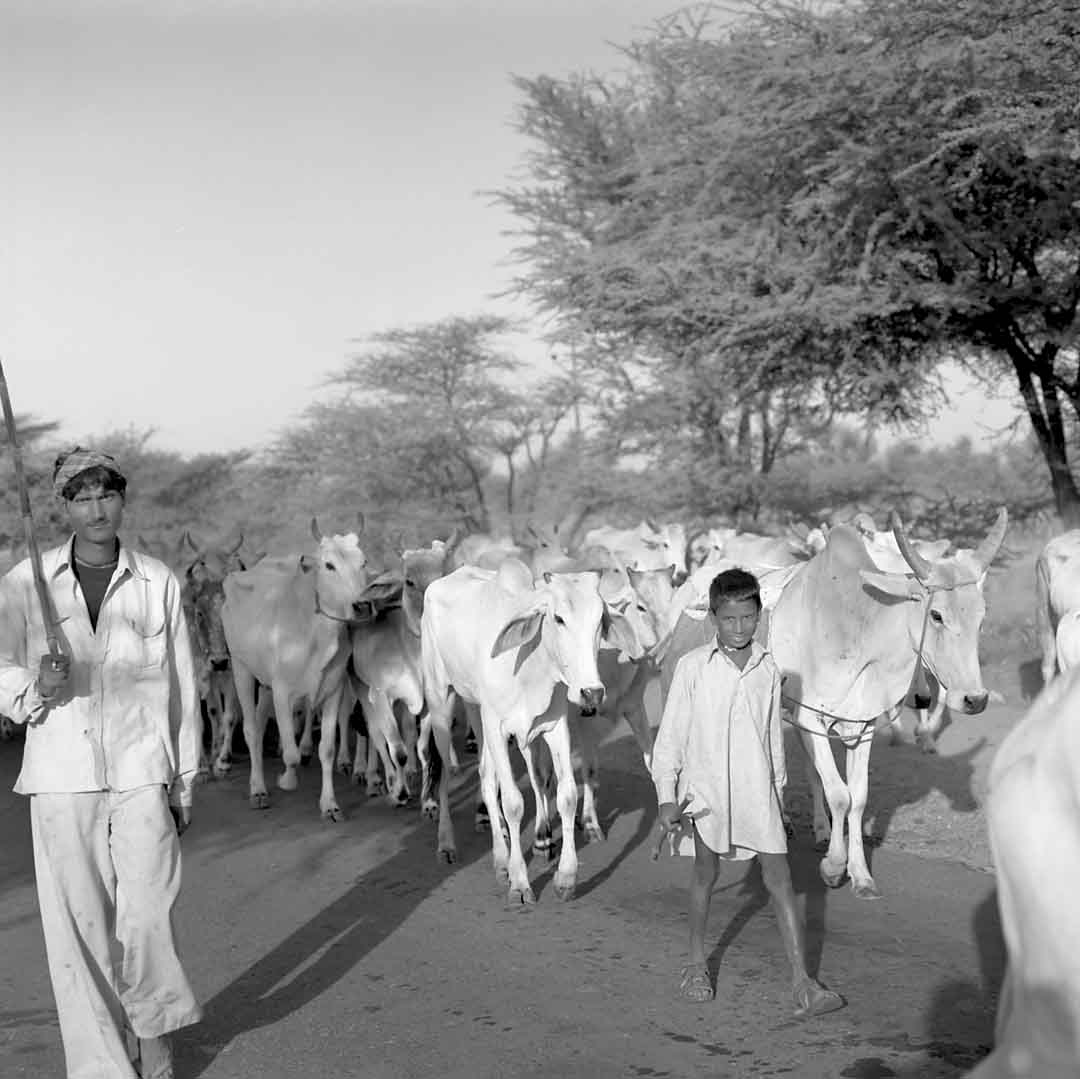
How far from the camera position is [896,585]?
752cm

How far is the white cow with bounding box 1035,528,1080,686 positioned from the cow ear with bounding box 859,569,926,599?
2.30 m

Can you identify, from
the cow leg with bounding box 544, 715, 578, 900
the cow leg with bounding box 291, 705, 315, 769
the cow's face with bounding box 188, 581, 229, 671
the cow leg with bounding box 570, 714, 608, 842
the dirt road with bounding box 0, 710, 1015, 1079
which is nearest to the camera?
the dirt road with bounding box 0, 710, 1015, 1079

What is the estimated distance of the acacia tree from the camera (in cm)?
1322

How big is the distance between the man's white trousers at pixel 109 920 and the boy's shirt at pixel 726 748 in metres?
1.76

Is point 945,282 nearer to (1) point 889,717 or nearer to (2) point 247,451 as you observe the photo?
(1) point 889,717

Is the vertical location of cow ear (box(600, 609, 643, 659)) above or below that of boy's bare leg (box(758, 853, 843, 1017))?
above

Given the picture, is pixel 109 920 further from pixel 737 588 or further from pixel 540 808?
pixel 540 808

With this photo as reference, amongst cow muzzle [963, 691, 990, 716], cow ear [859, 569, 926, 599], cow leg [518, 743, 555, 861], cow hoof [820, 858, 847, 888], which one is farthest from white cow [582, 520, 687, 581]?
cow muzzle [963, 691, 990, 716]

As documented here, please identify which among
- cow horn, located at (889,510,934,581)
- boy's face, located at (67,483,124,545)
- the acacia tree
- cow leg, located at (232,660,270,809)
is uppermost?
the acacia tree

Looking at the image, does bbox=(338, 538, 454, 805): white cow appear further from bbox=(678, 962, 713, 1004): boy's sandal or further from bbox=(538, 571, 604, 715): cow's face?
bbox=(678, 962, 713, 1004): boy's sandal

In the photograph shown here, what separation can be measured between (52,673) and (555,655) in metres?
3.64

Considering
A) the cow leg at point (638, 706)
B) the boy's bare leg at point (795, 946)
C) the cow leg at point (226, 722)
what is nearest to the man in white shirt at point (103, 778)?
the boy's bare leg at point (795, 946)

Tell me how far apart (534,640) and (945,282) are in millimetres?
9689

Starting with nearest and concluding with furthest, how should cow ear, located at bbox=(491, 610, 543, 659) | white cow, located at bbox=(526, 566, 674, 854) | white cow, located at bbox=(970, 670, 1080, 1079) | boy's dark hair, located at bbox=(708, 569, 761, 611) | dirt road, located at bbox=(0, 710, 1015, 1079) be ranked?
1. white cow, located at bbox=(970, 670, 1080, 1079)
2. dirt road, located at bbox=(0, 710, 1015, 1079)
3. boy's dark hair, located at bbox=(708, 569, 761, 611)
4. cow ear, located at bbox=(491, 610, 543, 659)
5. white cow, located at bbox=(526, 566, 674, 854)
